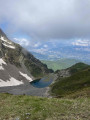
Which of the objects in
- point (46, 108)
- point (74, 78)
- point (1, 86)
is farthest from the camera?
point (1, 86)

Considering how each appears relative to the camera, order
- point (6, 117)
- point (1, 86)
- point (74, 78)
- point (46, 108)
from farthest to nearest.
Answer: point (1, 86), point (74, 78), point (46, 108), point (6, 117)

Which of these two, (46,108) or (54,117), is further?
(46,108)

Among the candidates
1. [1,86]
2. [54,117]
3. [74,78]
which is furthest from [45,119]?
[1,86]

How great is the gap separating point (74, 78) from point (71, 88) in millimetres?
24861

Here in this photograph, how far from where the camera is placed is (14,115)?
71.9 ft

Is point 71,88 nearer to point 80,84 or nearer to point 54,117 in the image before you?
point 80,84

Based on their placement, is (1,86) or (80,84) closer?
(80,84)

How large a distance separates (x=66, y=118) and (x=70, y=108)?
4.51 metres

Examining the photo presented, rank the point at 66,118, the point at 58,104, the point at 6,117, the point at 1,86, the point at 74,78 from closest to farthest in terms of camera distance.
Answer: the point at 66,118 → the point at 6,117 → the point at 58,104 → the point at 74,78 → the point at 1,86

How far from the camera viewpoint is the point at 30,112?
867 inches

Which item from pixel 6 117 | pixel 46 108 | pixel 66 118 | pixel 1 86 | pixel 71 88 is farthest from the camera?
pixel 1 86

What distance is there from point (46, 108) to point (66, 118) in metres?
4.79

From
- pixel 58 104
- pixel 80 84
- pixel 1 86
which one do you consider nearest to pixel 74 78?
pixel 80 84

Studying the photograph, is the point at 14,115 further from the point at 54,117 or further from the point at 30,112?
the point at 54,117
